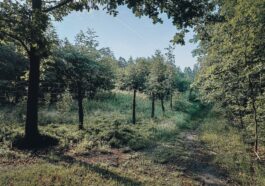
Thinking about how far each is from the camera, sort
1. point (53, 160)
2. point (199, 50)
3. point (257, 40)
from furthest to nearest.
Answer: point (199, 50) < point (257, 40) < point (53, 160)

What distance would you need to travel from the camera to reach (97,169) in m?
→ 9.98

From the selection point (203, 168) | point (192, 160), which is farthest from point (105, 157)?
point (203, 168)

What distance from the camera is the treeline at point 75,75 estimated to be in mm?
17344

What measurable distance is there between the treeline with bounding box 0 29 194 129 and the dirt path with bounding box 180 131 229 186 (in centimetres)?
729

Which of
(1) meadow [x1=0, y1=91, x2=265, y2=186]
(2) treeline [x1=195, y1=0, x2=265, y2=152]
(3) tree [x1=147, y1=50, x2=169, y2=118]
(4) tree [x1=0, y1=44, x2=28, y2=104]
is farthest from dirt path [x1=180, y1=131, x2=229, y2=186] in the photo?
(4) tree [x1=0, y1=44, x2=28, y2=104]

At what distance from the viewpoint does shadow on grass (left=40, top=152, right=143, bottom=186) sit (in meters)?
9.07

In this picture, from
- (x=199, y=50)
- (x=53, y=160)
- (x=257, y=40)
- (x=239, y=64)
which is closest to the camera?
(x=53, y=160)

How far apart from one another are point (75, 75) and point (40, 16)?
703 cm

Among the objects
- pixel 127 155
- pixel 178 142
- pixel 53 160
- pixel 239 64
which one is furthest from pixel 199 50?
pixel 53 160

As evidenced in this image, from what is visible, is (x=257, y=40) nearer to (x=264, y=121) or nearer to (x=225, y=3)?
(x=225, y=3)

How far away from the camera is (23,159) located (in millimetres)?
10570

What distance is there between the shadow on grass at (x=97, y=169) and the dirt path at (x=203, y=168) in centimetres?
279

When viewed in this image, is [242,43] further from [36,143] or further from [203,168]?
[36,143]

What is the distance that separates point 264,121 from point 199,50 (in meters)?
12.3
